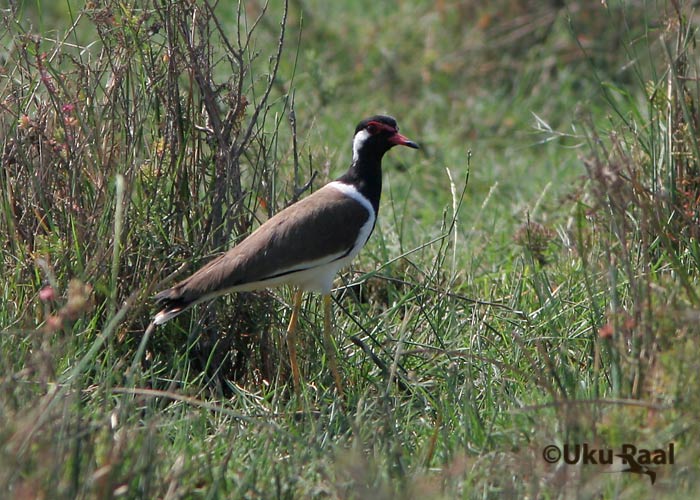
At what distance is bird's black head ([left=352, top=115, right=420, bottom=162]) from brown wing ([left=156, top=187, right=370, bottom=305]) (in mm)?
258

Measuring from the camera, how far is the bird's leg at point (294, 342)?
3814mm

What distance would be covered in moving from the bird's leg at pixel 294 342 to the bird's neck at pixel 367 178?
1.63ft

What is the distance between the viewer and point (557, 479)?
2.85 m

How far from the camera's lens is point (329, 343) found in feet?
12.9

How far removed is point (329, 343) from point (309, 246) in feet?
1.20

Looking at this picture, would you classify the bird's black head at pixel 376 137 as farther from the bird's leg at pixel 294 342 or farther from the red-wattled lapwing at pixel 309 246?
the bird's leg at pixel 294 342

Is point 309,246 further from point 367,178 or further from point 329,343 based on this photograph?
point 367,178

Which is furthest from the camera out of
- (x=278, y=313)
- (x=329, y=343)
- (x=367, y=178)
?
(x=367, y=178)

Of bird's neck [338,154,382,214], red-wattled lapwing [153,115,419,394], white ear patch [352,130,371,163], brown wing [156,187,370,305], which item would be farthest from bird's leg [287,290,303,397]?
white ear patch [352,130,371,163]

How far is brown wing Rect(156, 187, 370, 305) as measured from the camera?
3692 millimetres

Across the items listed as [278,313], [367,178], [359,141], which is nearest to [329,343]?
[278,313]

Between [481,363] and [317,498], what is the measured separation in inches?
40.9

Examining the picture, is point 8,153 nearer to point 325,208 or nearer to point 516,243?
point 325,208

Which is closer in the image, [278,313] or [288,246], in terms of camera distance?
[288,246]
